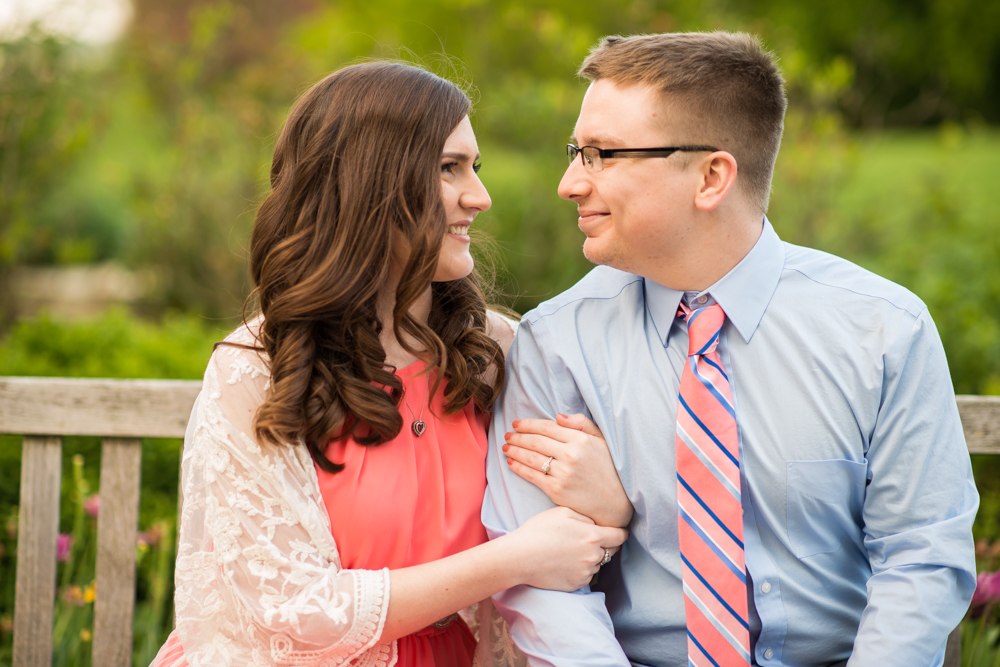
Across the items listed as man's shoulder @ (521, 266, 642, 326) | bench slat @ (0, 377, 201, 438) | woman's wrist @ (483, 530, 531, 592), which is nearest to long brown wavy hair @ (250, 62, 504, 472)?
man's shoulder @ (521, 266, 642, 326)

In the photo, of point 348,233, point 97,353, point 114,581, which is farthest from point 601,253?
point 97,353

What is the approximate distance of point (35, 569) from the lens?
2467 mm

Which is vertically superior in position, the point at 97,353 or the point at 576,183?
the point at 576,183

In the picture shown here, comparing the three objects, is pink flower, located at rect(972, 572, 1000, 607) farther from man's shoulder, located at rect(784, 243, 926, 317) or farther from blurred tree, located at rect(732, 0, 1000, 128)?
blurred tree, located at rect(732, 0, 1000, 128)

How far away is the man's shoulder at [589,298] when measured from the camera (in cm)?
229

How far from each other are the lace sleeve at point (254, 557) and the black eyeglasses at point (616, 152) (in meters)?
0.99

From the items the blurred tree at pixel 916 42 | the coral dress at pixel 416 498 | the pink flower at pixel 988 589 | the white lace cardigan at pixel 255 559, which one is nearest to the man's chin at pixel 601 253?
the coral dress at pixel 416 498

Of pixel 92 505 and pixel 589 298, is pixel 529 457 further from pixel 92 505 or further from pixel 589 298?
pixel 92 505

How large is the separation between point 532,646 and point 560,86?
4794mm

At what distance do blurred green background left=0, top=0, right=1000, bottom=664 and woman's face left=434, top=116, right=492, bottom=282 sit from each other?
628 mm

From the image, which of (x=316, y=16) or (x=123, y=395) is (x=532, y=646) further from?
(x=316, y=16)

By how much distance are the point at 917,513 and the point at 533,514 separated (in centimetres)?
92

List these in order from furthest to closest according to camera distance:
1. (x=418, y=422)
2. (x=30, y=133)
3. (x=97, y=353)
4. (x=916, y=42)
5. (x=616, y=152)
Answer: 1. (x=916, y=42)
2. (x=30, y=133)
3. (x=97, y=353)
4. (x=418, y=422)
5. (x=616, y=152)

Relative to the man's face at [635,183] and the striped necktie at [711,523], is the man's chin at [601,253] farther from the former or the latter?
the striped necktie at [711,523]
